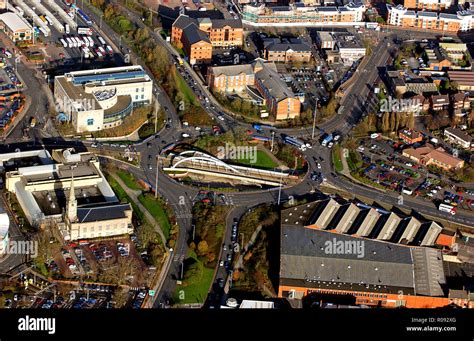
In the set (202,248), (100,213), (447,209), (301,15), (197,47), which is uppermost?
(197,47)

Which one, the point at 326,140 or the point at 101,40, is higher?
the point at 101,40

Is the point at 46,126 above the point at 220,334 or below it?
below

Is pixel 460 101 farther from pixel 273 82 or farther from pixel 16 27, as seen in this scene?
pixel 16 27

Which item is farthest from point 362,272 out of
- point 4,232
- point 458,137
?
point 458,137

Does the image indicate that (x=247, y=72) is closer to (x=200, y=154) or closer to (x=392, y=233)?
(x=200, y=154)

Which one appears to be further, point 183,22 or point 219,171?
point 183,22

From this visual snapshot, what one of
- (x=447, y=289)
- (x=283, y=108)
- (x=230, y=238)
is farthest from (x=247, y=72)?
(x=447, y=289)
